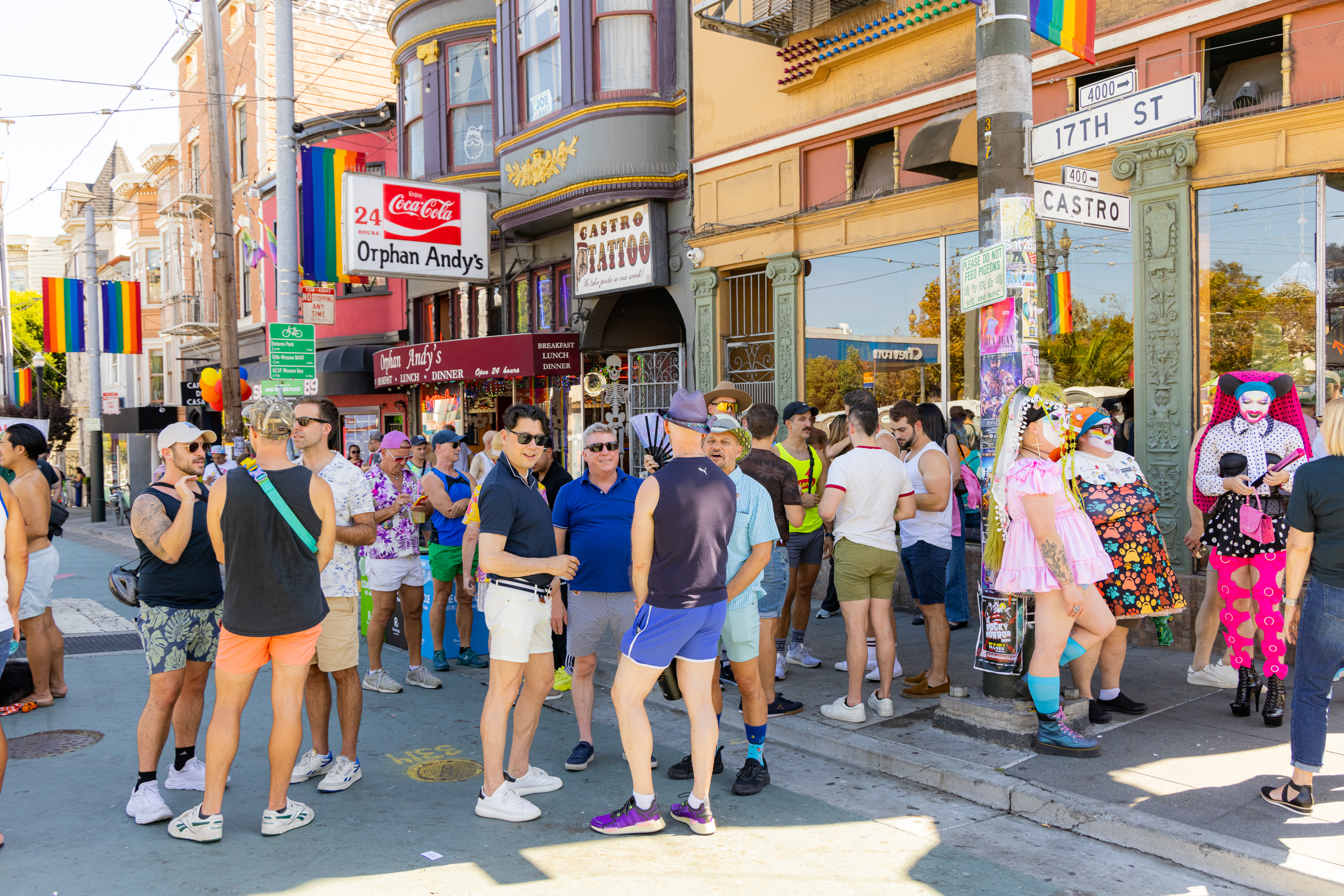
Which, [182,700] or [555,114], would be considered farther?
[555,114]

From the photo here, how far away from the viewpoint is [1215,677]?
251 inches

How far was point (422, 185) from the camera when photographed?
585 inches

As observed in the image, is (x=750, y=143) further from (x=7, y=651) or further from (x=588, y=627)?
(x=7, y=651)

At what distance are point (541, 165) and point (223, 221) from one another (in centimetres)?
456

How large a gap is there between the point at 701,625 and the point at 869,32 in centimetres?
833

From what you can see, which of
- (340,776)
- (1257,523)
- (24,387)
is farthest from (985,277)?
(24,387)

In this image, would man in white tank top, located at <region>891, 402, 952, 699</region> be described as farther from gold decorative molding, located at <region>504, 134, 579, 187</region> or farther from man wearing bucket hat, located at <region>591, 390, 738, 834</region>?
gold decorative molding, located at <region>504, 134, 579, 187</region>

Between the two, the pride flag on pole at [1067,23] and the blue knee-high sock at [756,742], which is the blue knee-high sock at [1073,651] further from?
the pride flag on pole at [1067,23]

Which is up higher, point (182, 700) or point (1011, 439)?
point (1011, 439)

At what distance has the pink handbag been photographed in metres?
5.67

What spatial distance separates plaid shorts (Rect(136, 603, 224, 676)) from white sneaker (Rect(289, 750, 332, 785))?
77 centimetres

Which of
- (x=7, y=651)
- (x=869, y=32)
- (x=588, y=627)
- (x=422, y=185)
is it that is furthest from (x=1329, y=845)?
(x=422, y=185)

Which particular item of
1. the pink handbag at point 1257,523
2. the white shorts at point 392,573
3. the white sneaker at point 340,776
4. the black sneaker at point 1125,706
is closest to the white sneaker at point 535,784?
the white sneaker at point 340,776

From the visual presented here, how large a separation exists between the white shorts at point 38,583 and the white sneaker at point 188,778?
2.51m
